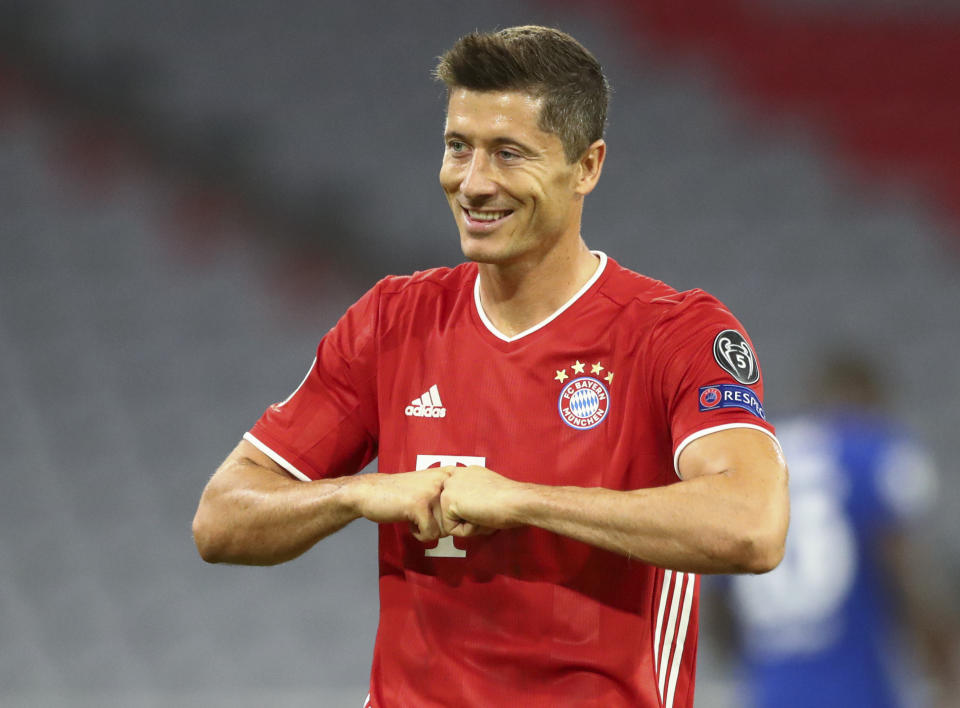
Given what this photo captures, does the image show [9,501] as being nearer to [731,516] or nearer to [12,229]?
[12,229]

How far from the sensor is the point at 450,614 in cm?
230

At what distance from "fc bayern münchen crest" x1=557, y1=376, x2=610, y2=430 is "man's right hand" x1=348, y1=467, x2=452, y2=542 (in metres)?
0.27

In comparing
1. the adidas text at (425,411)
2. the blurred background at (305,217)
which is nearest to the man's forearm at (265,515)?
the adidas text at (425,411)

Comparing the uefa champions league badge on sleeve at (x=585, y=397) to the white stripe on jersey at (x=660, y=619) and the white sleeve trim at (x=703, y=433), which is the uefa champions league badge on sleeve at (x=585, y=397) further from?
the white stripe on jersey at (x=660, y=619)

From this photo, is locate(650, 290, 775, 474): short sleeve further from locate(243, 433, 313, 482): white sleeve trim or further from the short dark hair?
locate(243, 433, 313, 482): white sleeve trim

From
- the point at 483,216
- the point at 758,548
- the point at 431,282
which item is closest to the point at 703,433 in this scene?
the point at 758,548

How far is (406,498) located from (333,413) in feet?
1.46

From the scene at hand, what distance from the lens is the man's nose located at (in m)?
2.29

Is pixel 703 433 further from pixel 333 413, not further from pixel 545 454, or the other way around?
pixel 333 413

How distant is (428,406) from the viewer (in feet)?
8.00

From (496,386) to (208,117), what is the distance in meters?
4.96

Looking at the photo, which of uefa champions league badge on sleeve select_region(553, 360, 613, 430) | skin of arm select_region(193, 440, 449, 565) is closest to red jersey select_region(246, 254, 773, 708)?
uefa champions league badge on sleeve select_region(553, 360, 613, 430)

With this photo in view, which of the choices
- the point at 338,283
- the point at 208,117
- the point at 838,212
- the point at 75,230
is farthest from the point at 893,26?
the point at 75,230

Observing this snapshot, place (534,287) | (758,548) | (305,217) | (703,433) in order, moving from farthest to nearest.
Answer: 1. (305,217)
2. (534,287)
3. (703,433)
4. (758,548)
